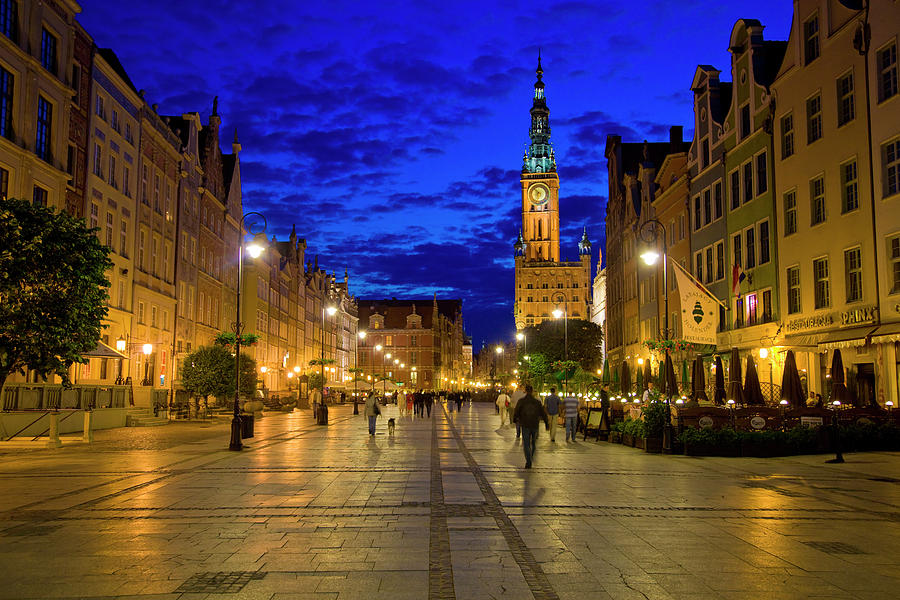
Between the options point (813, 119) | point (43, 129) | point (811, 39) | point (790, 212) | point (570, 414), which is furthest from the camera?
point (43, 129)

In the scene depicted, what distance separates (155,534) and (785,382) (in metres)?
19.7

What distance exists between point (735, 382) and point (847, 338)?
3681 millimetres

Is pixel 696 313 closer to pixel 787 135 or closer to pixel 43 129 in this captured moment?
pixel 787 135

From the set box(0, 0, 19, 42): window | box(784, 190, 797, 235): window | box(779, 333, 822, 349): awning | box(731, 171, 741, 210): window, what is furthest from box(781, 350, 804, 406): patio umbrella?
box(0, 0, 19, 42): window

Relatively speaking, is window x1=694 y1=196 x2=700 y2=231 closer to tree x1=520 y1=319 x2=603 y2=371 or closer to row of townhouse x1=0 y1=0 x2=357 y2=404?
row of townhouse x1=0 y1=0 x2=357 y2=404

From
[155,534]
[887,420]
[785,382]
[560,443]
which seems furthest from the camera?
[560,443]

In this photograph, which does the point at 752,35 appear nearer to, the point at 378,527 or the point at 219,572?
the point at 378,527

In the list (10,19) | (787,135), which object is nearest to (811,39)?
(787,135)

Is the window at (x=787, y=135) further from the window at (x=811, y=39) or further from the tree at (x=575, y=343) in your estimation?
the tree at (x=575, y=343)

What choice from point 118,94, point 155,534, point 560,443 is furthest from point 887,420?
point 118,94

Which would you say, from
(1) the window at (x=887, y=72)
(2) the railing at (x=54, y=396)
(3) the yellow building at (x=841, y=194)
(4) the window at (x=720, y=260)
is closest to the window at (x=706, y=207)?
(4) the window at (x=720, y=260)

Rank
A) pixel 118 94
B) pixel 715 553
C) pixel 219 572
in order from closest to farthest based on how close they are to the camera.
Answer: pixel 219 572 → pixel 715 553 → pixel 118 94

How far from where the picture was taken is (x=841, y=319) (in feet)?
88.5

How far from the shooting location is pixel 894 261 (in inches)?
966
